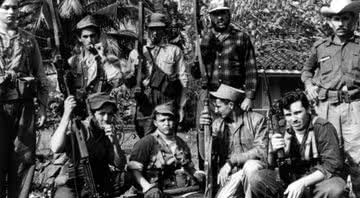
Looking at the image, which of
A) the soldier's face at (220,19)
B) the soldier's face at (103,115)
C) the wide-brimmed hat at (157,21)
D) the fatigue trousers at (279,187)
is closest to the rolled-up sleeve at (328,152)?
the fatigue trousers at (279,187)

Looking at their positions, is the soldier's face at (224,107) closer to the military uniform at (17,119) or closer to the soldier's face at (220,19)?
the soldier's face at (220,19)

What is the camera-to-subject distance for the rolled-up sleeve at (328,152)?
23.1 feet

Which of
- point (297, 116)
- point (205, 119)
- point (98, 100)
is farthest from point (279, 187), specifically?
point (98, 100)

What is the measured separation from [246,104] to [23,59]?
8.43ft

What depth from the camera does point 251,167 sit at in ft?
23.5

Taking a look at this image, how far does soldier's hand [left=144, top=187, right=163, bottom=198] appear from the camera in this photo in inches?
275

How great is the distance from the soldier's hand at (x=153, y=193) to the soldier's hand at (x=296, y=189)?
1272 mm

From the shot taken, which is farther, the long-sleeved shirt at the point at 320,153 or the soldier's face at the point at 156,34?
the soldier's face at the point at 156,34

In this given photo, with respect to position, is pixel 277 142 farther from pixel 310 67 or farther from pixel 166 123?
pixel 310 67

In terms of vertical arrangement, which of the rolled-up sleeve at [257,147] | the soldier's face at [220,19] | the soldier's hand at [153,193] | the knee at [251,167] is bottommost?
the soldier's hand at [153,193]

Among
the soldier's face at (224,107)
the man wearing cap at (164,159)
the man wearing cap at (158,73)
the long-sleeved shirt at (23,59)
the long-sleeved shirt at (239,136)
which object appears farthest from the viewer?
the man wearing cap at (158,73)

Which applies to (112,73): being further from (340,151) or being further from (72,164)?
(340,151)

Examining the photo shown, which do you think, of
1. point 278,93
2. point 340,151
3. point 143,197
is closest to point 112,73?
point 143,197

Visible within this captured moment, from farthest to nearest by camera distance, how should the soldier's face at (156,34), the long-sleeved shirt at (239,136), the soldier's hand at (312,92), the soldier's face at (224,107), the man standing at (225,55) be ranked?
the soldier's face at (156,34), the man standing at (225,55), the soldier's hand at (312,92), the soldier's face at (224,107), the long-sleeved shirt at (239,136)
